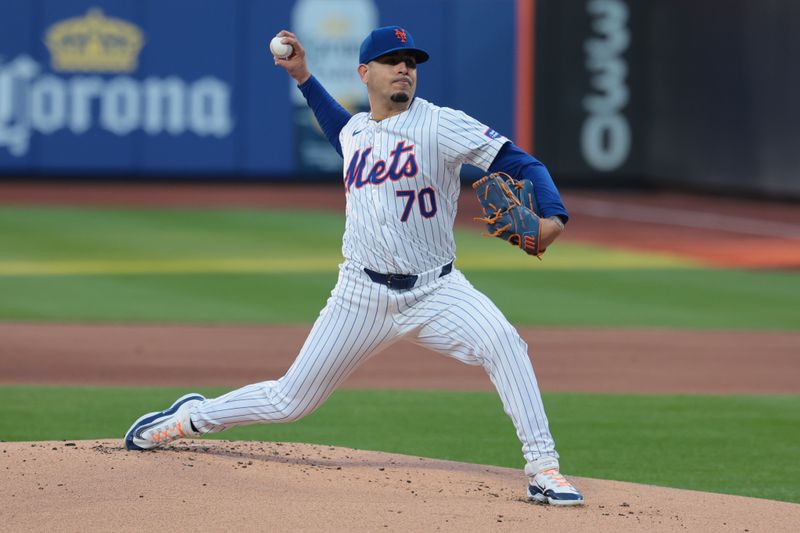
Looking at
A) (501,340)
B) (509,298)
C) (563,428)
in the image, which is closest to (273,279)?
(509,298)

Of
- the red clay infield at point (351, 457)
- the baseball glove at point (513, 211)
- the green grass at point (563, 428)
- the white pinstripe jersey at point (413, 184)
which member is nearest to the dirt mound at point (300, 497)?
the red clay infield at point (351, 457)

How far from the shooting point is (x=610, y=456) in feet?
23.6

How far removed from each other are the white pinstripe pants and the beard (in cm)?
68

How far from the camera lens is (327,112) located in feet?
20.9

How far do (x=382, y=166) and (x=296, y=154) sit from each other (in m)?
20.0

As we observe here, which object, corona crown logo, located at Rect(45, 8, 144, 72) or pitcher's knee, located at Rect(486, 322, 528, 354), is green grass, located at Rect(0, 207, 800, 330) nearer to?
corona crown logo, located at Rect(45, 8, 144, 72)

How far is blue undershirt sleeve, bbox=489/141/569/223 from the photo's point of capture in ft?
18.2

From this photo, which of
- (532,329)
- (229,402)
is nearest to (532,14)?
(532,329)

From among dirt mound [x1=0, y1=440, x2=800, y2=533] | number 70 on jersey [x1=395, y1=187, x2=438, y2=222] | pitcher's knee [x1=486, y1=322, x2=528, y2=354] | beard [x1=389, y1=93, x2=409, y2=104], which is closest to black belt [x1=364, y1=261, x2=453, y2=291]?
number 70 on jersey [x1=395, y1=187, x2=438, y2=222]

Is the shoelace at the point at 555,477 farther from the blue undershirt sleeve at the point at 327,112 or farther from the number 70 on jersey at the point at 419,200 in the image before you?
the blue undershirt sleeve at the point at 327,112

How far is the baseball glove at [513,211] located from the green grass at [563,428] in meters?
1.59

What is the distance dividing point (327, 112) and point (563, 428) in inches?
96.9

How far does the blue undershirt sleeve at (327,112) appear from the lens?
20.8 feet

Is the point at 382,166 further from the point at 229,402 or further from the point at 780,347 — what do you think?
the point at 780,347
